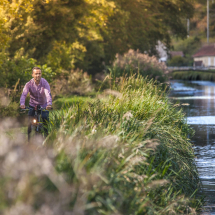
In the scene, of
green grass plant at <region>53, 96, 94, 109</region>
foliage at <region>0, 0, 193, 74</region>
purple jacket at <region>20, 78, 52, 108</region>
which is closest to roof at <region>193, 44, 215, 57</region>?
foliage at <region>0, 0, 193, 74</region>

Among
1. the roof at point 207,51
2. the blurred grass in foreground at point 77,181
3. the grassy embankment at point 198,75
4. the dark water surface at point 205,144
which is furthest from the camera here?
the roof at point 207,51

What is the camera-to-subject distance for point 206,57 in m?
104

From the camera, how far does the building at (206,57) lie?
102 m

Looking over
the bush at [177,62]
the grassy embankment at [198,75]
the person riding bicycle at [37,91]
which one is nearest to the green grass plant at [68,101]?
the person riding bicycle at [37,91]

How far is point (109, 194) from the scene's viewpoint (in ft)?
13.0

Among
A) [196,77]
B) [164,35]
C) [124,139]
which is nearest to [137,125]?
[124,139]

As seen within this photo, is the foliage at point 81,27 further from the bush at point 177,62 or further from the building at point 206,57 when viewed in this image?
the bush at point 177,62

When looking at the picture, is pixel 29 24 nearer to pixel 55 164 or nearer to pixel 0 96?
pixel 0 96

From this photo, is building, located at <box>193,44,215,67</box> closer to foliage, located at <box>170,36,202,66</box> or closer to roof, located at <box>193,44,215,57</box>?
roof, located at <box>193,44,215,57</box>

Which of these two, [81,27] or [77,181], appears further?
[81,27]

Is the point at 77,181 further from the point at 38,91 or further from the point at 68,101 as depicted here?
the point at 68,101

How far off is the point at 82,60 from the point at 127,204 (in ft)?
81.0

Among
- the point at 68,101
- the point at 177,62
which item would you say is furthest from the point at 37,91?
the point at 177,62

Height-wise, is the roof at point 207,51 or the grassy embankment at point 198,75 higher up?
the roof at point 207,51
